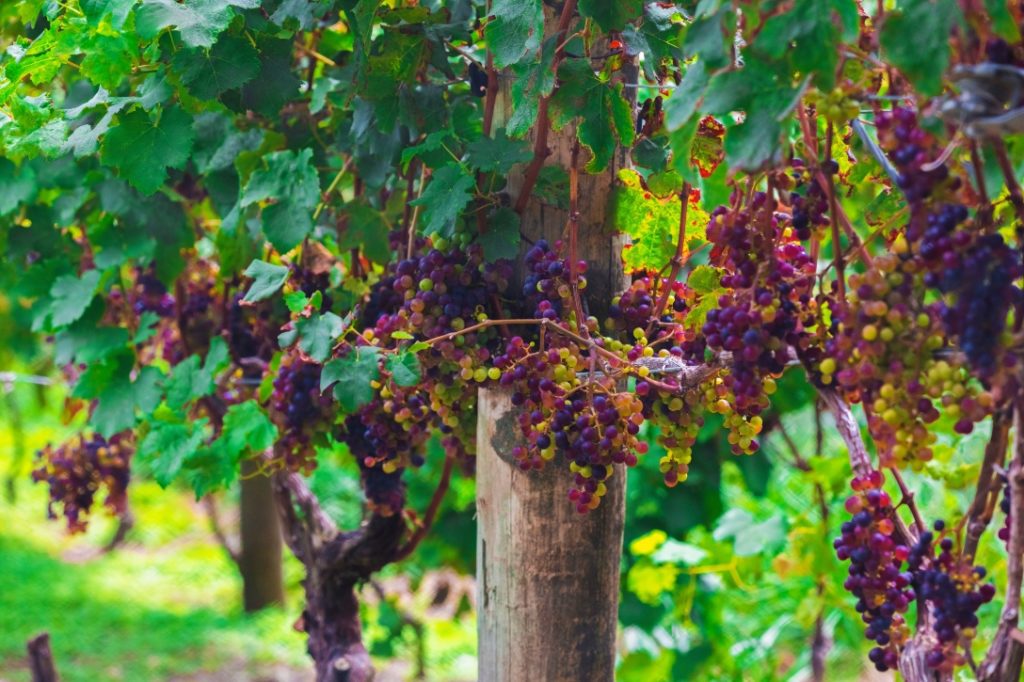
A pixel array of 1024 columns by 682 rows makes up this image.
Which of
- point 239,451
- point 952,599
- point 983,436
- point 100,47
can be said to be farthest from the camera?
point 983,436

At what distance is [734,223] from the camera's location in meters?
1.19

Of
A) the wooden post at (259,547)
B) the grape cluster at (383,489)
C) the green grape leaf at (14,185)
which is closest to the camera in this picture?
the grape cluster at (383,489)

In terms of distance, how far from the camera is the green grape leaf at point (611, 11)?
142 cm

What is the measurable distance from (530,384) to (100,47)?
82cm

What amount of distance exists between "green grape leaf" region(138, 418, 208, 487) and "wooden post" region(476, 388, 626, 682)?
635 millimetres

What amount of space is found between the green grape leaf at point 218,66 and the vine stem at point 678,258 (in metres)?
0.67

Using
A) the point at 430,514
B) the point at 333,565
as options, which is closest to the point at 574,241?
the point at 430,514

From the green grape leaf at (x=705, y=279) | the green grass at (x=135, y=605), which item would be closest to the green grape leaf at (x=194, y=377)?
the green grape leaf at (x=705, y=279)

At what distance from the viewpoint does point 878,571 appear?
120 cm

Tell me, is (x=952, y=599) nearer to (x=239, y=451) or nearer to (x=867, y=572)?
(x=867, y=572)

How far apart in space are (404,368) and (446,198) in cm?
26

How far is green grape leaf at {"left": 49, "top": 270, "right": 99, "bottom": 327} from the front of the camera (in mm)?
2303

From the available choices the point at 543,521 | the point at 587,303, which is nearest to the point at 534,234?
the point at 587,303

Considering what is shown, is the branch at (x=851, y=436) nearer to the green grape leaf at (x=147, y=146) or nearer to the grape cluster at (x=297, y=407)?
the grape cluster at (x=297, y=407)
